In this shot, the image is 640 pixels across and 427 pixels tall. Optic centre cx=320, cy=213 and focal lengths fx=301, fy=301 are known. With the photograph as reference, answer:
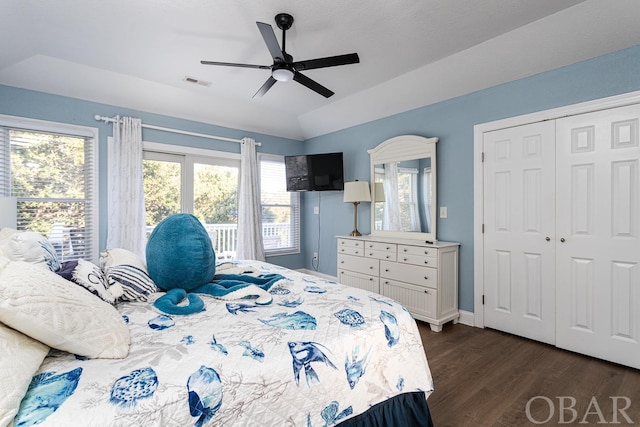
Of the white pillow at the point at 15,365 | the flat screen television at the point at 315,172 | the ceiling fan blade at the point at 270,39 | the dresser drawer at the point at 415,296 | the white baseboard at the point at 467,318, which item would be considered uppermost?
the ceiling fan blade at the point at 270,39

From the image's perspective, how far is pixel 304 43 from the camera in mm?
2629

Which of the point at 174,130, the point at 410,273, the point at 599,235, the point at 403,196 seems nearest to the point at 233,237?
the point at 174,130

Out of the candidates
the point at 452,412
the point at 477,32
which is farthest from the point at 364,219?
the point at 452,412

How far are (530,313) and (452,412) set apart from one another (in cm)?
157

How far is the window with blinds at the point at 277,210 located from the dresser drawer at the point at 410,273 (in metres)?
2.11

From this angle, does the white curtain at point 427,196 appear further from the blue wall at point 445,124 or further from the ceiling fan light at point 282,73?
the ceiling fan light at point 282,73

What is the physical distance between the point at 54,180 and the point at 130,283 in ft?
8.36

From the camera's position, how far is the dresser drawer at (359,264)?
361cm

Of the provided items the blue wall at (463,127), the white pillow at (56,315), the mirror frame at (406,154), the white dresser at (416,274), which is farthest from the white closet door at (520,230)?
the white pillow at (56,315)

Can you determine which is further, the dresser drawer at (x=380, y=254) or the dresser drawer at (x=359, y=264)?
the dresser drawer at (x=359, y=264)

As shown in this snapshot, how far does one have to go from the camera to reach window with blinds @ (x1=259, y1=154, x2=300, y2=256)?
4930 millimetres

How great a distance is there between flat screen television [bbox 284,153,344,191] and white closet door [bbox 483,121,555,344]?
6.56 feet

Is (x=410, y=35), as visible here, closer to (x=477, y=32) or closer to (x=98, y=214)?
(x=477, y=32)

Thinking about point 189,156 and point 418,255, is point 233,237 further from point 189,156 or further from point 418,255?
point 418,255
